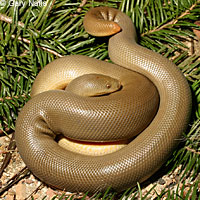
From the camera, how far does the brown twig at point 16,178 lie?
2705 mm

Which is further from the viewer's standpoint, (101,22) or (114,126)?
(101,22)

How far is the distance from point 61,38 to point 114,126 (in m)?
1.01

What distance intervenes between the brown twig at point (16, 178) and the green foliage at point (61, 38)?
38 centimetres

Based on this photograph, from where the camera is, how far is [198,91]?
110 inches

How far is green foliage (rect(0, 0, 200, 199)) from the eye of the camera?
2896mm

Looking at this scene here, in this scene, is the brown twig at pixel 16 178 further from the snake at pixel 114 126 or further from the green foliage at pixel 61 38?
the green foliage at pixel 61 38

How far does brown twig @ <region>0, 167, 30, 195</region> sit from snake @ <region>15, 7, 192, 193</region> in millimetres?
209

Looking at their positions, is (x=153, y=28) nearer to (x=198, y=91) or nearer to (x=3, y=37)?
(x=198, y=91)

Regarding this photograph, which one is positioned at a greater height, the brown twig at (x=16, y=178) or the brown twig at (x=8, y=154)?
the brown twig at (x=8, y=154)

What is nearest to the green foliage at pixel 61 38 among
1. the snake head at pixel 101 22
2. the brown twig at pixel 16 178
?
the snake head at pixel 101 22

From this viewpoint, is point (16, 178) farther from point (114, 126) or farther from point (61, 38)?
point (61, 38)

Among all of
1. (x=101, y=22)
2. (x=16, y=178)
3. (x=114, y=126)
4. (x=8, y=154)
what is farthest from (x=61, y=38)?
(x=16, y=178)

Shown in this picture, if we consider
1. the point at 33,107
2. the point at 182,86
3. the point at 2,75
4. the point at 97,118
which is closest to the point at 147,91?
the point at 182,86

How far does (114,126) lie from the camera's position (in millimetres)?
2549
